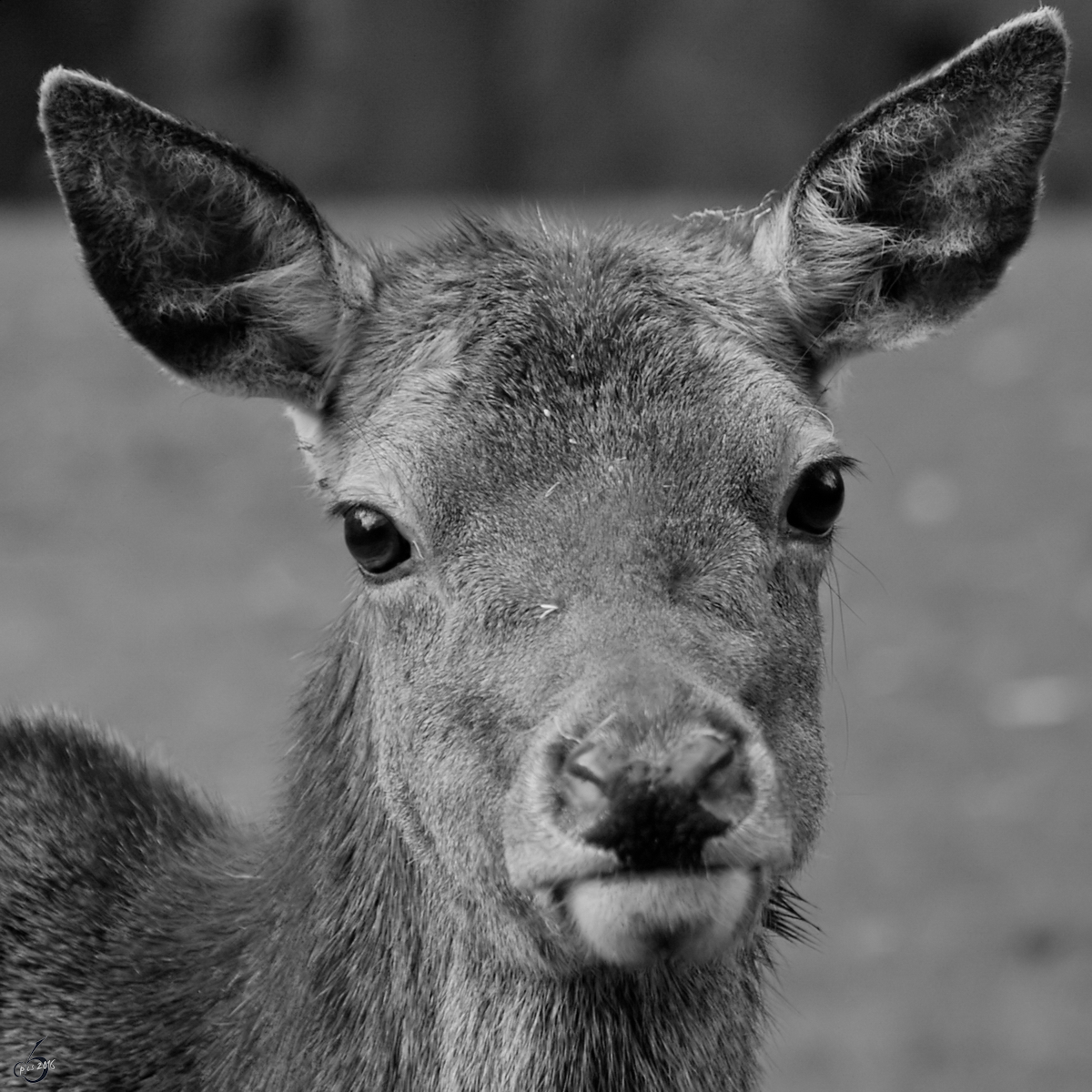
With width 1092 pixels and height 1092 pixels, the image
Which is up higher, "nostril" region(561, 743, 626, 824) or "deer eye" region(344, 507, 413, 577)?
"deer eye" region(344, 507, 413, 577)

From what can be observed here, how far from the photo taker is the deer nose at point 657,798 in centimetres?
377

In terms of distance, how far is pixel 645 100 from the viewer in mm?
36969

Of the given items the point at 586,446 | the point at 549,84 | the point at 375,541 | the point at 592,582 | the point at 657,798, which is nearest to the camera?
the point at 657,798

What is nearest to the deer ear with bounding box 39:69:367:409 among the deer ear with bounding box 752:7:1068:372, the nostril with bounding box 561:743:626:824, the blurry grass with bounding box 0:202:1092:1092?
the blurry grass with bounding box 0:202:1092:1092

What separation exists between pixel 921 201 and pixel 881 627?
28.5ft

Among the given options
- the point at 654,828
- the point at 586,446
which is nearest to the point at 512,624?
the point at 586,446

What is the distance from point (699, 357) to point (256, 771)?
7594 millimetres

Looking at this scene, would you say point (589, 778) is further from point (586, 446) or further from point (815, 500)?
point (815, 500)

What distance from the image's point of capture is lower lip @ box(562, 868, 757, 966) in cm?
384

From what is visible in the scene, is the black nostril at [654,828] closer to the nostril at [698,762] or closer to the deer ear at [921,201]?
the nostril at [698,762]

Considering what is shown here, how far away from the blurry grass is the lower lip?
1718 millimetres

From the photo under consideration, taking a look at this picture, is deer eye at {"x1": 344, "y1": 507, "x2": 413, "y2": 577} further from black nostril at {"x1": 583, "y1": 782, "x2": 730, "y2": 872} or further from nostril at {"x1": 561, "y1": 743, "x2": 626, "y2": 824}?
black nostril at {"x1": 583, "y1": 782, "x2": 730, "y2": 872}

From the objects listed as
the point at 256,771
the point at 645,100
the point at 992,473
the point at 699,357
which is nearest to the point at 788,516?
the point at 699,357

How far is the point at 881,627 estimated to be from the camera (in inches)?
539
